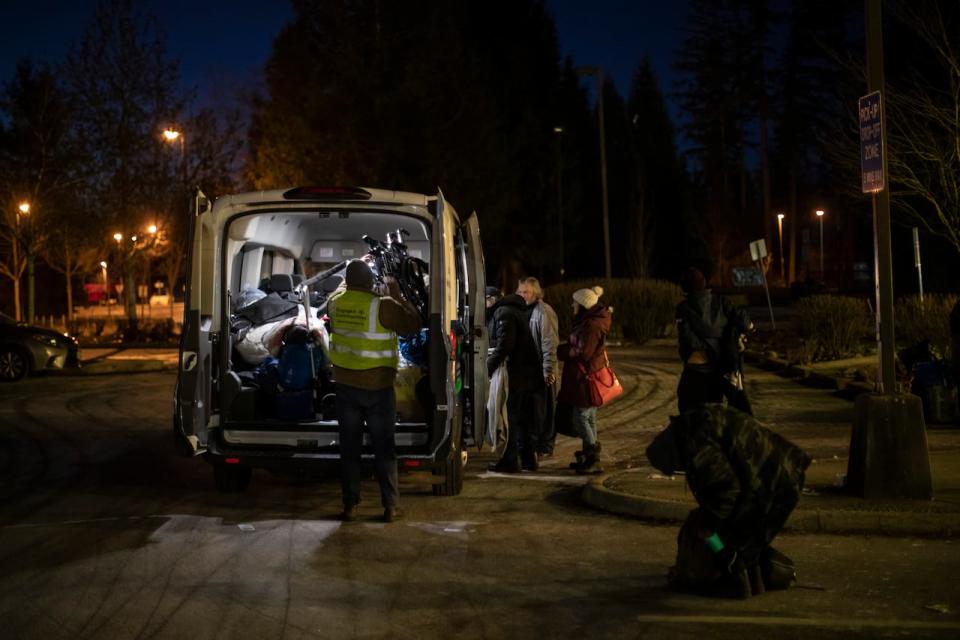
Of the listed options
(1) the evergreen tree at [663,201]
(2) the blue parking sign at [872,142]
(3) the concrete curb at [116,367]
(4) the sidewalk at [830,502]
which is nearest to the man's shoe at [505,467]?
(4) the sidewalk at [830,502]

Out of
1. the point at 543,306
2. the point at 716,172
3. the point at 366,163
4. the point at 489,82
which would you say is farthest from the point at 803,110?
the point at 543,306

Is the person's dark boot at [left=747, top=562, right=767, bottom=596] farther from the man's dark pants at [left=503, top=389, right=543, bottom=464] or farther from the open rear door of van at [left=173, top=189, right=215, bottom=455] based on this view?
the man's dark pants at [left=503, top=389, right=543, bottom=464]

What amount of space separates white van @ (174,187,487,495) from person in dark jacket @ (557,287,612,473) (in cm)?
125

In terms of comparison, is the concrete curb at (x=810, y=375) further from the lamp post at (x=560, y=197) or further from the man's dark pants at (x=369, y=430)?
the lamp post at (x=560, y=197)

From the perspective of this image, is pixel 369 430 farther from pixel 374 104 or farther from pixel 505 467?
pixel 374 104

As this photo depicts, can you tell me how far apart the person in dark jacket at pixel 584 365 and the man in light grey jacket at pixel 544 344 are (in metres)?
0.17

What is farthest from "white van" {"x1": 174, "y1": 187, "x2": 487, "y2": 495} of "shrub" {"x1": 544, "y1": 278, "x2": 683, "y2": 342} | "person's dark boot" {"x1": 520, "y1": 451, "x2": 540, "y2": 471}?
"shrub" {"x1": 544, "y1": 278, "x2": 683, "y2": 342}

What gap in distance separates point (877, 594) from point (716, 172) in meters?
79.1

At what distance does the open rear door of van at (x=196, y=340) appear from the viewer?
9.13 metres

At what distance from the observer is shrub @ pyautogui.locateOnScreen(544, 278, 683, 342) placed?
31125 millimetres

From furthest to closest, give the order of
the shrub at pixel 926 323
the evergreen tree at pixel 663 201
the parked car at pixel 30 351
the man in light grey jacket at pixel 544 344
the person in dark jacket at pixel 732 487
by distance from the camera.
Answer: the evergreen tree at pixel 663 201
the parked car at pixel 30 351
the shrub at pixel 926 323
the man in light grey jacket at pixel 544 344
the person in dark jacket at pixel 732 487

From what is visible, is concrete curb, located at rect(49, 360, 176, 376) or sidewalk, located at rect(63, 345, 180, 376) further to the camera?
sidewalk, located at rect(63, 345, 180, 376)

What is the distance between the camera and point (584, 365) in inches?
441

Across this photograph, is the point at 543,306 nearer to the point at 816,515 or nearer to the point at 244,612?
the point at 816,515
